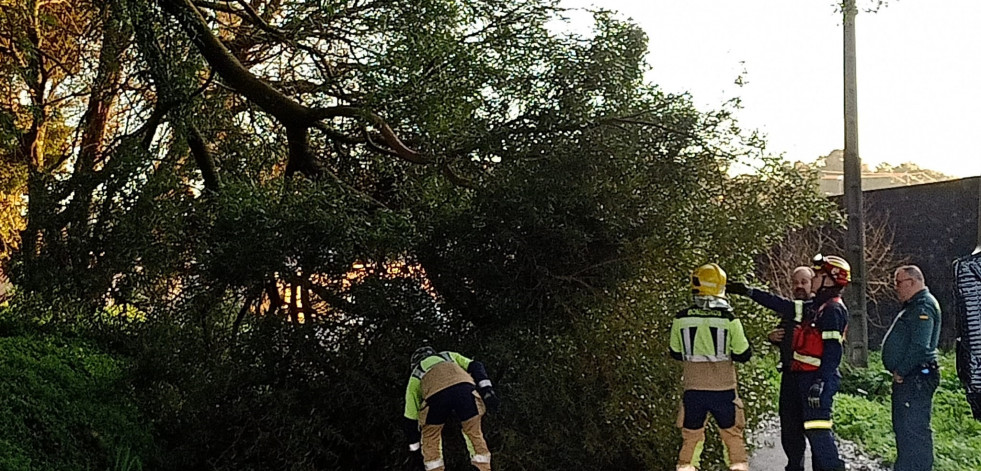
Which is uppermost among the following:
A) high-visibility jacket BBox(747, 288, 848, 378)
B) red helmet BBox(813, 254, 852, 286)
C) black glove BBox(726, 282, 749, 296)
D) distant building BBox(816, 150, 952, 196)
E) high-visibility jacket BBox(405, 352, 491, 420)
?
distant building BBox(816, 150, 952, 196)

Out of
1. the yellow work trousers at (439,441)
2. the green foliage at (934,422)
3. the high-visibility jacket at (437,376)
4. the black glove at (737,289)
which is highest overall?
the black glove at (737,289)

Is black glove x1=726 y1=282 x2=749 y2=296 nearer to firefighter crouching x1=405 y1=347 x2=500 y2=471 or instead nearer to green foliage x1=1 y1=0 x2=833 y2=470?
green foliage x1=1 y1=0 x2=833 y2=470

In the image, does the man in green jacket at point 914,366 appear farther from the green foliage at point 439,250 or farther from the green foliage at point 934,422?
the green foliage at point 439,250

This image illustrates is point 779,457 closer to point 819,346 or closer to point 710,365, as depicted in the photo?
point 819,346

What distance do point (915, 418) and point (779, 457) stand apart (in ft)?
6.15

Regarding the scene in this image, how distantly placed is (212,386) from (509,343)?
2626 mm

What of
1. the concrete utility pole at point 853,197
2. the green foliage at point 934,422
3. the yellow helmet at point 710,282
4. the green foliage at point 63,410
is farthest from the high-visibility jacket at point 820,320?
the green foliage at point 63,410

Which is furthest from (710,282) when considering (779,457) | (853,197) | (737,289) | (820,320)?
(853,197)

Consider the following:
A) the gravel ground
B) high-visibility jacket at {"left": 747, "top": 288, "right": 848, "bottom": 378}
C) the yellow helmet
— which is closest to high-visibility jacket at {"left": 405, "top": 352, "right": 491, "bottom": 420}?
the yellow helmet

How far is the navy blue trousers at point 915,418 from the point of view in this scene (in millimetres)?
5777

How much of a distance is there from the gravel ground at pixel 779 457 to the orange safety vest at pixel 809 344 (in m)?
1.39

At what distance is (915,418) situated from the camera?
229 inches

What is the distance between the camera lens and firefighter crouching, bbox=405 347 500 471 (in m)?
5.56

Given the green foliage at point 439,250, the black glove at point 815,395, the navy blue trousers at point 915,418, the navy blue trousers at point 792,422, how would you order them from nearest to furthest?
the black glove at point 815,395, the navy blue trousers at point 915,418, the navy blue trousers at point 792,422, the green foliage at point 439,250
